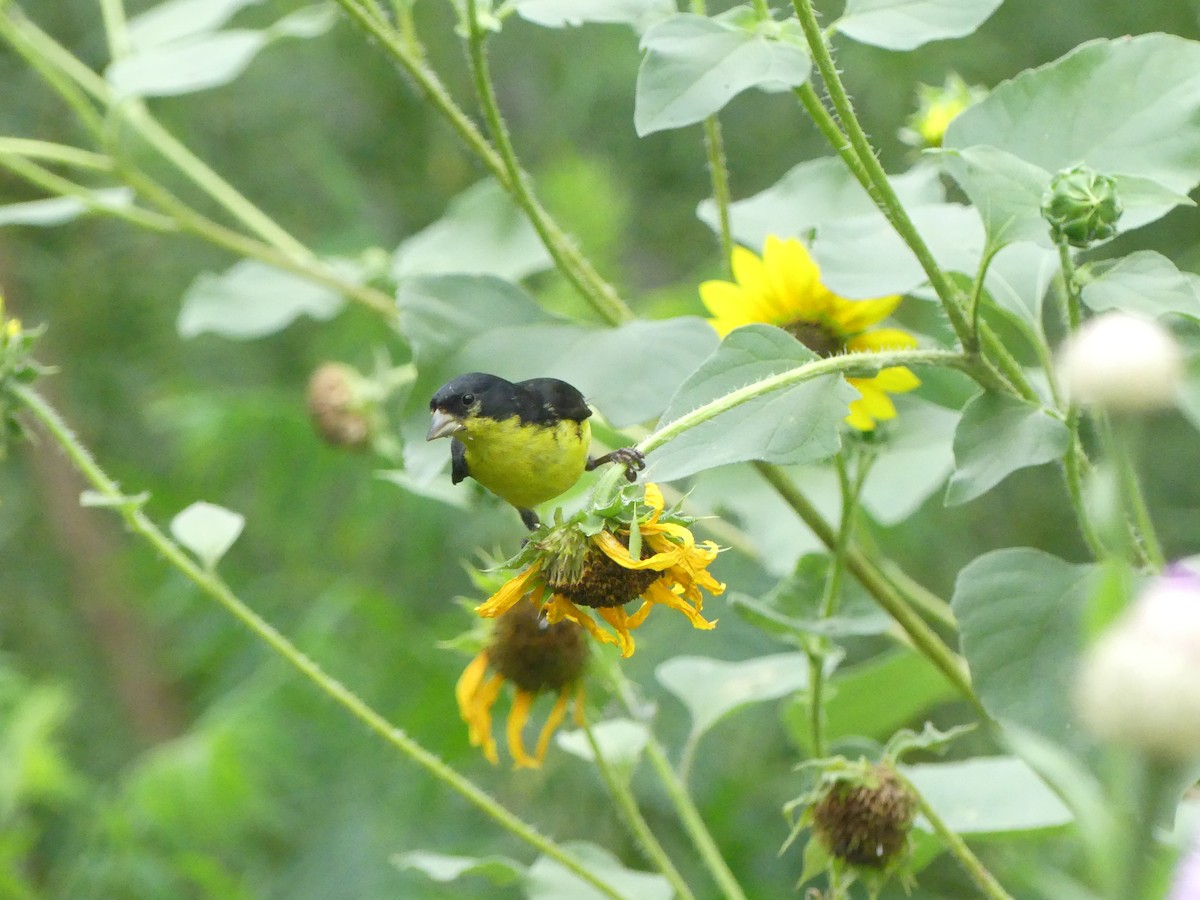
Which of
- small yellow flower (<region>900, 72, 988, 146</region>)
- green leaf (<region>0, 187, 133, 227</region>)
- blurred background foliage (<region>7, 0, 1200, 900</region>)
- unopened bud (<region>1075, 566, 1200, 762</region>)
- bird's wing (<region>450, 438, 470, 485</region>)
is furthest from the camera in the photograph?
blurred background foliage (<region>7, 0, 1200, 900</region>)

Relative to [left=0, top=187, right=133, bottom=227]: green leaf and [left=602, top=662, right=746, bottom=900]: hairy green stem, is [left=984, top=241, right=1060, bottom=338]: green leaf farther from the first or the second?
[left=0, top=187, right=133, bottom=227]: green leaf

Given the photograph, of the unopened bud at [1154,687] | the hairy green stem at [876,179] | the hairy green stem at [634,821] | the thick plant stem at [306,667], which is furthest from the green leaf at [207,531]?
the unopened bud at [1154,687]

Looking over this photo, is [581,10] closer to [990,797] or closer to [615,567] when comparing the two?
[615,567]

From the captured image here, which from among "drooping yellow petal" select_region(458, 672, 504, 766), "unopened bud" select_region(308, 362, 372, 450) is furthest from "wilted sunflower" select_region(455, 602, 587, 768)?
"unopened bud" select_region(308, 362, 372, 450)

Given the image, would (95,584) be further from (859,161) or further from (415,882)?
(859,161)

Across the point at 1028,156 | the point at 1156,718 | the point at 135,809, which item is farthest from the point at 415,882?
the point at 1156,718

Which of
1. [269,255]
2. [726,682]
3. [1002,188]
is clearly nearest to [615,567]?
[1002,188]
